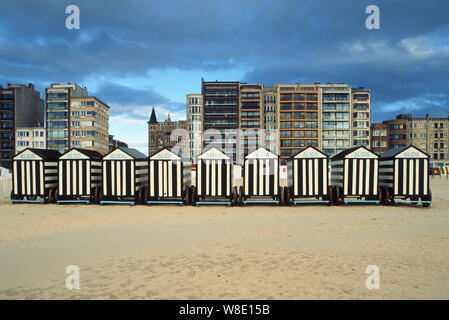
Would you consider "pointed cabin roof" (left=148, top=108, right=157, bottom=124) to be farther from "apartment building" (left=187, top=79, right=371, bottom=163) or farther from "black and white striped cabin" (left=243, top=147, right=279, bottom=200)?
"black and white striped cabin" (left=243, top=147, right=279, bottom=200)

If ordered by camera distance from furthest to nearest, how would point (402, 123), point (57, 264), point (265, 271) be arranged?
1. point (402, 123)
2. point (57, 264)
3. point (265, 271)

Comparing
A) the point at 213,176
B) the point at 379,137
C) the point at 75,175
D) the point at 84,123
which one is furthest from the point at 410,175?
the point at 379,137

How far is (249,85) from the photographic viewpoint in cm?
9538

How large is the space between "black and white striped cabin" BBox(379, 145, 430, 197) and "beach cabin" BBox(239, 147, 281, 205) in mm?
6391

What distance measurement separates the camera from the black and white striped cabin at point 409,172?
18609mm

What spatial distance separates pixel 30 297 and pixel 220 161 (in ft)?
46.3

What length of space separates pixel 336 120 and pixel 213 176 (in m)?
82.9

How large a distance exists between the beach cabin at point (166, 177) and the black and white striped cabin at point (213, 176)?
1059 millimetres

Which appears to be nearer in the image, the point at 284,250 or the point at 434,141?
the point at 284,250

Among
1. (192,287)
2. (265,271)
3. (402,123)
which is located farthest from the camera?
(402,123)

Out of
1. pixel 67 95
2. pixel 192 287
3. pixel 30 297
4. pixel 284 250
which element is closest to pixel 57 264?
pixel 30 297

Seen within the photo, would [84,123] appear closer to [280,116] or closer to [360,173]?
[280,116]

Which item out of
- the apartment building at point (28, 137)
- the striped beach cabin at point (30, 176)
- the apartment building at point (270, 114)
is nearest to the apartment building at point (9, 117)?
the apartment building at point (28, 137)
